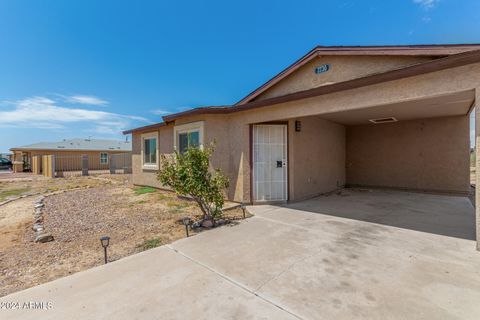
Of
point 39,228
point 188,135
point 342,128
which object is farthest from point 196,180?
point 342,128

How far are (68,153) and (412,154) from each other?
34.4m

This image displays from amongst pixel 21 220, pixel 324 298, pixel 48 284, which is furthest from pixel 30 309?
pixel 21 220

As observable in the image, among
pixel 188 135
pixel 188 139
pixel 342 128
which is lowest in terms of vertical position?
pixel 188 139

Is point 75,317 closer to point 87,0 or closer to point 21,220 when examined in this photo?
point 21,220

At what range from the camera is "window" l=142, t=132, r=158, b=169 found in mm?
10914

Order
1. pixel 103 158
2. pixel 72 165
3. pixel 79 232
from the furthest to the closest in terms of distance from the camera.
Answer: pixel 103 158 < pixel 72 165 < pixel 79 232

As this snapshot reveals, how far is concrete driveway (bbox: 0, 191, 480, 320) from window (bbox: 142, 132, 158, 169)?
23.8 ft

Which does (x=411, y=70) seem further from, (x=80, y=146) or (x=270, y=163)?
(x=80, y=146)

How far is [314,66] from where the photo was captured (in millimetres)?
7262

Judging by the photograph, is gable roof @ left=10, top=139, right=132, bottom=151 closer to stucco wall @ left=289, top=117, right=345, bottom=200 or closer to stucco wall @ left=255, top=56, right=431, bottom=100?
stucco wall @ left=255, top=56, right=431, bottom=100

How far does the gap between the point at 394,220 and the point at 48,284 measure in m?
7.11

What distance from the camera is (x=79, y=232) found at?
5051 millimetres

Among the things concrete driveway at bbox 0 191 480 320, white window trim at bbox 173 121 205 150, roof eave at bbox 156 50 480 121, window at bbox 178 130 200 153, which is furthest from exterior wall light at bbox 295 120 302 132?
concrete driveway at bbox 0 191 480 320

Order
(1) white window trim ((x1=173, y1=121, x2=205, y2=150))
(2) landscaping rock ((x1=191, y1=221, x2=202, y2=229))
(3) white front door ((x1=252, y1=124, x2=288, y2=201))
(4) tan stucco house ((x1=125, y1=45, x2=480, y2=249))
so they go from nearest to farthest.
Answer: (4) tan stucco house ((x1=125, y1=45, x2=480, y2=249))
(2) landscaping rock ((x1=191, y1=221, x2=202, y2=229))
(3) white front door ((x1=252, y1=124, x2=288, y2=201))
(1) white window trim ((x1=173, y1=121, x2=205, y2=150))
